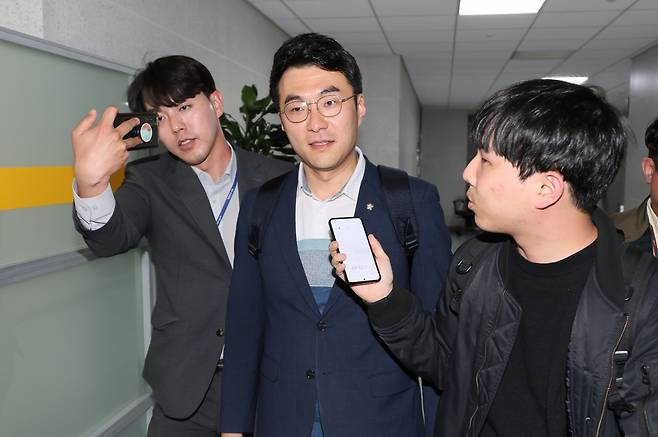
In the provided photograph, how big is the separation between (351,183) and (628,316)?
75cm

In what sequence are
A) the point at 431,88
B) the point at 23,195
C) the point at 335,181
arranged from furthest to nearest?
the point at 431,88 → the point at 23,195 → the point at 335,181

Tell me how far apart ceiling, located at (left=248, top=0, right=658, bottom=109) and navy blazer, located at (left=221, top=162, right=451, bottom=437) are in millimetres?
4548

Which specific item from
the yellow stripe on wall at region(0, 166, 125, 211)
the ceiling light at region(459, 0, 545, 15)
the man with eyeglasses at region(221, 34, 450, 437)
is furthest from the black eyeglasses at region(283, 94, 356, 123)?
the ceiling light at region(459, 0, 545, 15)

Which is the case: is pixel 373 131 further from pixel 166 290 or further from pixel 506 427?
pixel 506 427

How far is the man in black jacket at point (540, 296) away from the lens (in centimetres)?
111

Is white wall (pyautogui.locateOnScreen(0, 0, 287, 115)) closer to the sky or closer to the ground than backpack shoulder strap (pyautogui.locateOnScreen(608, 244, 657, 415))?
closer to the sky

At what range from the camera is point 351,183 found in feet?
5.15

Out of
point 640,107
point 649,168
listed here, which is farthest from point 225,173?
point 640,107

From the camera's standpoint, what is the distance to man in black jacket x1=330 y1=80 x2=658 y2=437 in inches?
43.6

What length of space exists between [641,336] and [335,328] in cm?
69

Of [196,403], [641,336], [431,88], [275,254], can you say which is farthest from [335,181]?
[431,88]

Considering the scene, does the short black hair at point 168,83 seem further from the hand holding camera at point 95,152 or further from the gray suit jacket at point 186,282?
the hand holding camera at point 95,152

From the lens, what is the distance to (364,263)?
4.20ft

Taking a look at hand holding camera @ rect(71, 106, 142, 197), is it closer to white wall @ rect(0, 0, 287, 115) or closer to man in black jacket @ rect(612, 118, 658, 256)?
white wall @ rect(0, 0, 287, 115)
